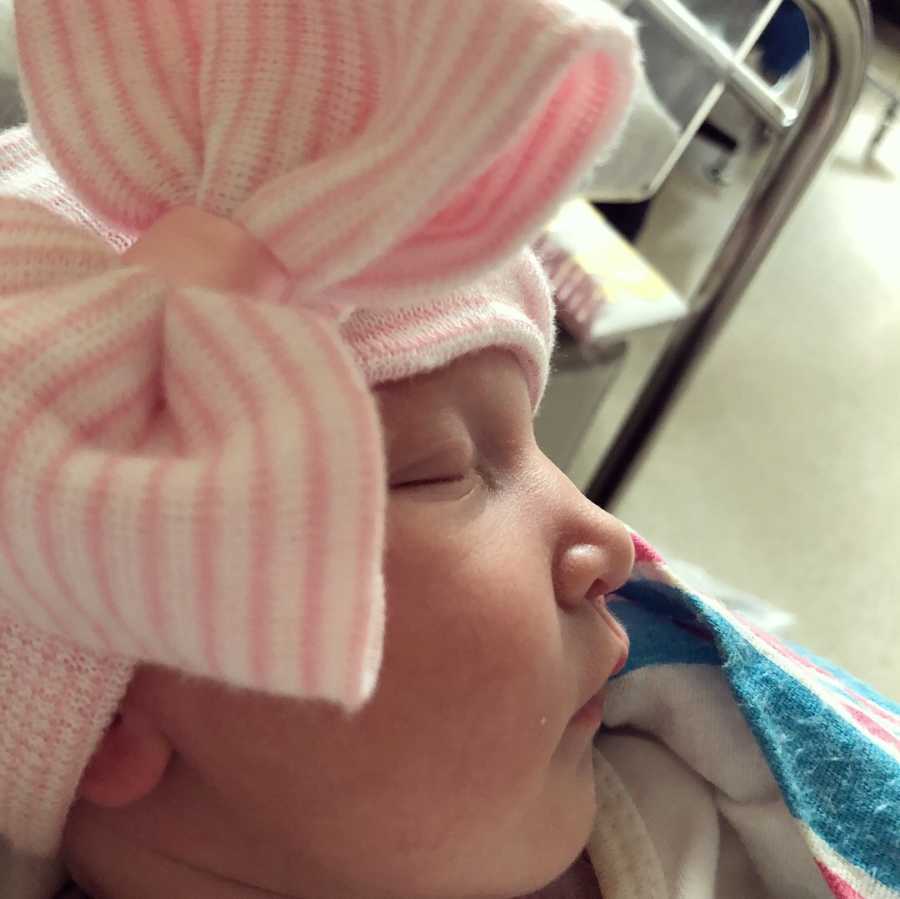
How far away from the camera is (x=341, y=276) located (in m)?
0.32

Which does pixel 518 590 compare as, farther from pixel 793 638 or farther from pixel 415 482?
pixel 793 638

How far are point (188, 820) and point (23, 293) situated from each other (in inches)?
9.1

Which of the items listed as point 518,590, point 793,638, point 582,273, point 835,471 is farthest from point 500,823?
point 835,471

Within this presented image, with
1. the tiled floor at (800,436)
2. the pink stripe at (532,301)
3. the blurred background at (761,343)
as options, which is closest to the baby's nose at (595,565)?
the pink stripe at (532,301)

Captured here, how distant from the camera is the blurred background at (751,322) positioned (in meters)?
0.86

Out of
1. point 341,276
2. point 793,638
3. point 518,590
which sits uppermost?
point 341,276

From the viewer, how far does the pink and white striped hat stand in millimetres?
273

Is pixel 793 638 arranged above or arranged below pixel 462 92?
below

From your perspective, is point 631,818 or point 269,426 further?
point 631,818

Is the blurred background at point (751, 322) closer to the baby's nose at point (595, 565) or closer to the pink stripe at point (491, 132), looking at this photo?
the pink stripe at point (491, 132)

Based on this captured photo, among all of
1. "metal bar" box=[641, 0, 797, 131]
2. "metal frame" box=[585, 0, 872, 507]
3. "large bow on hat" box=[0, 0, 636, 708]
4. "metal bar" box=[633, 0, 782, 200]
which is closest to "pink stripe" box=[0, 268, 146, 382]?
"large bow on hat" box=[0, 0, 636, 708]

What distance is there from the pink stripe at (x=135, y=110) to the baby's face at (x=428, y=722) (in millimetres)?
114

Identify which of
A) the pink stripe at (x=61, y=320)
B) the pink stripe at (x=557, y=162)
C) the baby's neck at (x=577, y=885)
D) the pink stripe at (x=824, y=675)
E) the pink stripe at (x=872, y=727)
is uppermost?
the pink stripe at (x=557, y=162)

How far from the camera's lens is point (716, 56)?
1.04 m
